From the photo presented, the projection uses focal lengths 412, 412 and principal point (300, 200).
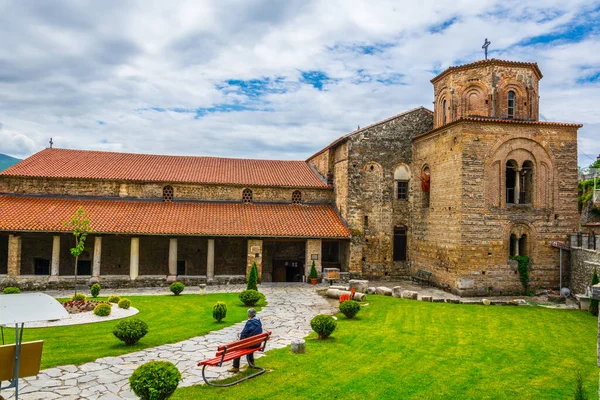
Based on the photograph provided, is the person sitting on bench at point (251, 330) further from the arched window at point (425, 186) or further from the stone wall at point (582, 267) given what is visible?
the arched window at point (425, 186)

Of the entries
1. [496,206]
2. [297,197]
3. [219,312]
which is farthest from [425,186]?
[219,312]

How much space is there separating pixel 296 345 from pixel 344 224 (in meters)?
13.4

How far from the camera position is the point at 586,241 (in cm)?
1783

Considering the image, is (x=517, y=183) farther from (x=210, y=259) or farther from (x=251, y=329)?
(x=251, y=329)

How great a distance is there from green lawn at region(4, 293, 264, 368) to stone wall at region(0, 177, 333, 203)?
25.6ft

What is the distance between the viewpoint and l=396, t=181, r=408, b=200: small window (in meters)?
23.3

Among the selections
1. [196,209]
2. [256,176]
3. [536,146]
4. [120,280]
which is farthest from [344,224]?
[120,280]

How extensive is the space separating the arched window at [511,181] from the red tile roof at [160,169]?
9.83 m

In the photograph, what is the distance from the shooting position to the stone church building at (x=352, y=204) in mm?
18406

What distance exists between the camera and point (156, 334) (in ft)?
36.7

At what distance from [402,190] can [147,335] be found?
16.4 metres

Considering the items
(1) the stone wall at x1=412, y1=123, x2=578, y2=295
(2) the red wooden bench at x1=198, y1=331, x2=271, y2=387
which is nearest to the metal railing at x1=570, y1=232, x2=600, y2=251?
(1) the stone wall at x1=412, y1=123, x2=578, y2=295

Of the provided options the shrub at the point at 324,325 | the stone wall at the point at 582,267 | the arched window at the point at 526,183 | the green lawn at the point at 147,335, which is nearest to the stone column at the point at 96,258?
the green lawn at the point at 147,335

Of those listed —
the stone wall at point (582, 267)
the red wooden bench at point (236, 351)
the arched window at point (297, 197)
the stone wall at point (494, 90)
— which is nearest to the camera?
the red wooden bench at point (236, 351)
